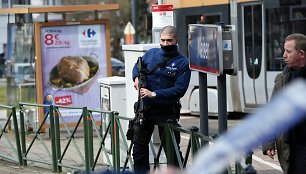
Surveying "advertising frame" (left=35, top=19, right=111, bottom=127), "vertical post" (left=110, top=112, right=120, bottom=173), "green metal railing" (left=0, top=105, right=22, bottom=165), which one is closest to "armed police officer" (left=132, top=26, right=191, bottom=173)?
"vertical post" (left=110, top=112, right=120, bottom=173)

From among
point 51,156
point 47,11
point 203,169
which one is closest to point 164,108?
point 51,156

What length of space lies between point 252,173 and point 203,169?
185cm

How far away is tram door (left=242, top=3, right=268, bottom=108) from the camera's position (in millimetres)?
18359

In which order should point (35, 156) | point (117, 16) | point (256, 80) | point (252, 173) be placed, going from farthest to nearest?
point (117, 16) < point (256, 80) < point (35, 156) < point (252, 173)

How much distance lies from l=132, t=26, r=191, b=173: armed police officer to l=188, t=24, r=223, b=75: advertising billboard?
173 millimetres

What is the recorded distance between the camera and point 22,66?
62.8 feet

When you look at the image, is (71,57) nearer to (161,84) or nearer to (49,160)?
(49,160)

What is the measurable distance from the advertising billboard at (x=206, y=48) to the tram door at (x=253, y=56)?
10.6 meters

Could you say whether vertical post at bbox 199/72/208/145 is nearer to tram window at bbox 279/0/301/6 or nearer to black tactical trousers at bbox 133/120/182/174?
black tactical trousers at bbox 133/120/182/174

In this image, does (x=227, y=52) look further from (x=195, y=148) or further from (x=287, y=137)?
(x=287, y=137)

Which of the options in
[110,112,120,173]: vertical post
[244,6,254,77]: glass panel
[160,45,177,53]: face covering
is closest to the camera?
[160,45,177,53]: face covering

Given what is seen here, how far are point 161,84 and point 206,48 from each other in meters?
0.81

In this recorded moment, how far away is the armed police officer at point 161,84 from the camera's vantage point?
7.89 m

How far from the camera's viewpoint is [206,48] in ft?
24.1
